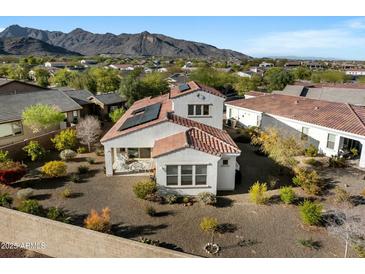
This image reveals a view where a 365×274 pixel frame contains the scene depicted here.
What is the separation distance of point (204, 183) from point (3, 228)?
37.0ft

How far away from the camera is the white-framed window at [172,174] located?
17797 mm

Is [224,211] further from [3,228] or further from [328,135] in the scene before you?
[328,135]

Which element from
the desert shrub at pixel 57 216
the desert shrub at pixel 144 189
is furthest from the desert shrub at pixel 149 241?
the desert shrub at pixel 57 216

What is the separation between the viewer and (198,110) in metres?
24.3

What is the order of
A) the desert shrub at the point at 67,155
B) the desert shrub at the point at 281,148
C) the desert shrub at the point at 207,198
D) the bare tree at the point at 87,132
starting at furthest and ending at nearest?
the bare tree at the point at 87,132 → the desert shrub at the point at 67,155 → the desert shrub at the point at 281,148 → the desert shrub at the point at 207,198

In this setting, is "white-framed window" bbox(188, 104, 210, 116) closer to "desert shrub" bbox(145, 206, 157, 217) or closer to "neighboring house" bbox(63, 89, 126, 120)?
"desert shrub" bbox(145, 206, 157, 217)

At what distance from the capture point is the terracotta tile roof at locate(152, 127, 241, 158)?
17.5 metres

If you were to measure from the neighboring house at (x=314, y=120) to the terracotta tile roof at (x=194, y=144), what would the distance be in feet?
37.2

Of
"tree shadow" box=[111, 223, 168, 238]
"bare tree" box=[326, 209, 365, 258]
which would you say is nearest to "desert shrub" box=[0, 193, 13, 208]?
"tree shadow" box=[111, 223, 168, 238]

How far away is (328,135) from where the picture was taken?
25.4m

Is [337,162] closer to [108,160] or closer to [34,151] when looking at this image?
[108,160]

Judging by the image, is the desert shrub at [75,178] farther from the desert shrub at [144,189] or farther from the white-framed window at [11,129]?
the white-framed window at [11,129]

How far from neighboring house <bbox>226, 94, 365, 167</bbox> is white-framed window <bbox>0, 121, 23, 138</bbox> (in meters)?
26.0
